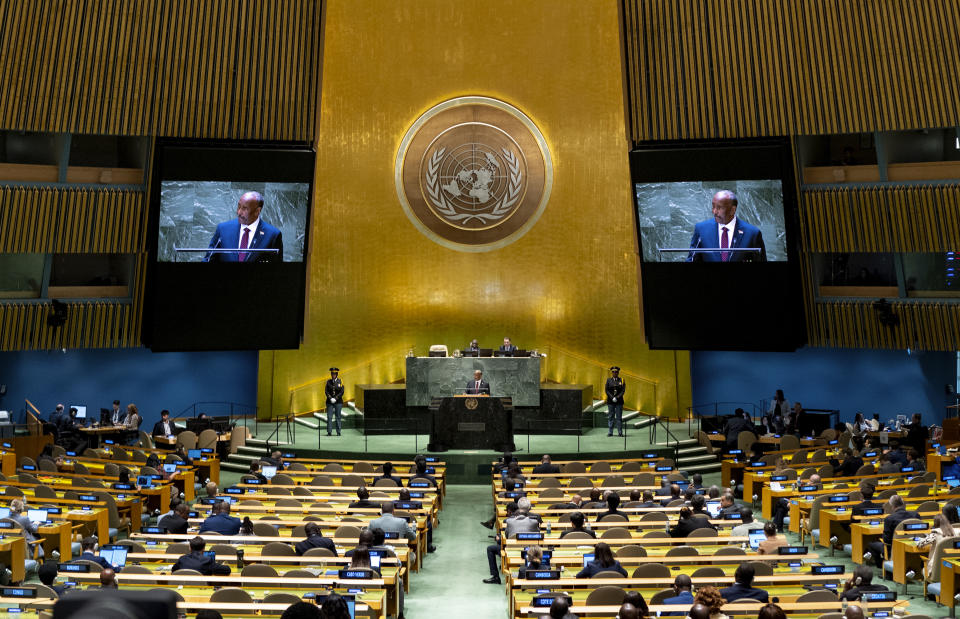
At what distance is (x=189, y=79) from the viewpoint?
749 inches

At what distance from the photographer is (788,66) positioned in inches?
739

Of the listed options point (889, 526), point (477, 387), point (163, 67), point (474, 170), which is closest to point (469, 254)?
point (474, 170)

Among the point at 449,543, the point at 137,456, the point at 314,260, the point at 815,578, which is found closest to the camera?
the point at 815,578

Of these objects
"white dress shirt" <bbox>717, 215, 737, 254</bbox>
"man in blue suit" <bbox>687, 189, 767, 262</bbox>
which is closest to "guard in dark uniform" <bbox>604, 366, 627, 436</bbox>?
"man in blue suit" <bbox>687, 189, 767, 262</bbox>

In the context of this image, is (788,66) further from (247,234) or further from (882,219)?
(247,234)

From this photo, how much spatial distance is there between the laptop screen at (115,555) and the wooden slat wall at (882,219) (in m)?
14.4

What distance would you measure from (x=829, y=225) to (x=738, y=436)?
4446mm

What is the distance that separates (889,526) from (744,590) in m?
4.33

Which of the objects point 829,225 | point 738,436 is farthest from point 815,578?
point 829,225

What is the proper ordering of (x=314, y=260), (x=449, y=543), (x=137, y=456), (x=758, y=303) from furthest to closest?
1. (x=314, y=260)
2. (x=758, y=303)
3. (x=137, y=456)
4. (x=449, y=543)

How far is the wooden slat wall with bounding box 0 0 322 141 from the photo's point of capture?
18344 millimetres

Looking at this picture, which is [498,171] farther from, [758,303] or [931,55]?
[931,55]

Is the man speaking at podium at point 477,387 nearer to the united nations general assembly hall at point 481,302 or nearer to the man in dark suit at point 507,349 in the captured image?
the united nations general assembly hall at point 481,302

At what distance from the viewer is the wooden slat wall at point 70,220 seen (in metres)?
18.8
